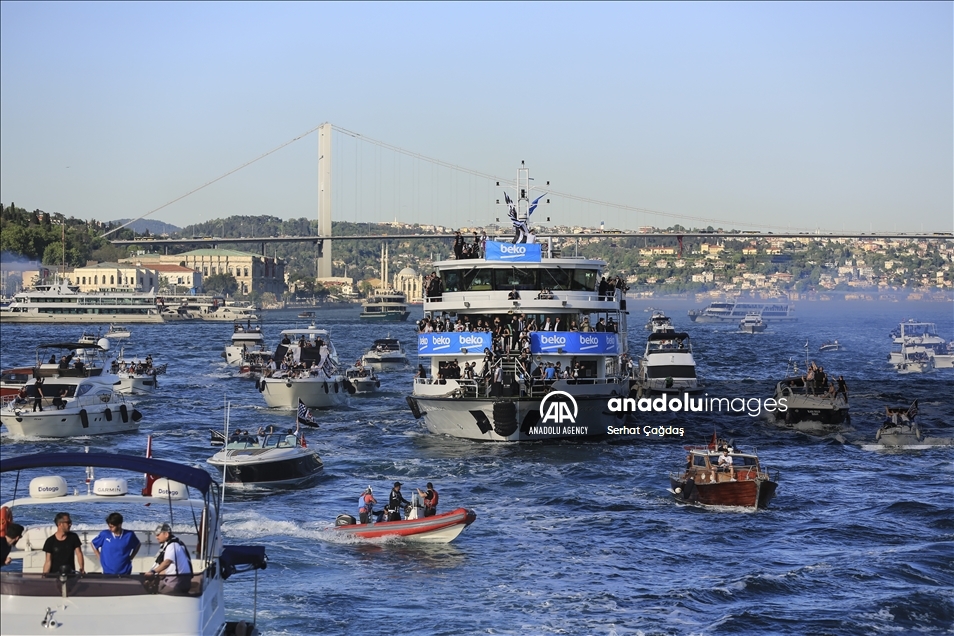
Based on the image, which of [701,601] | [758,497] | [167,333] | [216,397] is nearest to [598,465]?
[758,497]

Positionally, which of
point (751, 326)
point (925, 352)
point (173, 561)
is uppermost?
point (173, 561)

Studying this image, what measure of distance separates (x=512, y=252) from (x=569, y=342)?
4247mm

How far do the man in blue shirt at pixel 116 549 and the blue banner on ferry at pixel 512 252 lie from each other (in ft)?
114

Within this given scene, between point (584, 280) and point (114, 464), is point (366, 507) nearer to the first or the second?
point (114, 464)

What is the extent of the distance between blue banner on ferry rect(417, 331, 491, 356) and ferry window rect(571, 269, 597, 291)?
450 centimetres

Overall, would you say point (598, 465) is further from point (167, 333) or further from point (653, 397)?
point (167, 333)

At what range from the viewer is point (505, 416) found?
45.7 meters

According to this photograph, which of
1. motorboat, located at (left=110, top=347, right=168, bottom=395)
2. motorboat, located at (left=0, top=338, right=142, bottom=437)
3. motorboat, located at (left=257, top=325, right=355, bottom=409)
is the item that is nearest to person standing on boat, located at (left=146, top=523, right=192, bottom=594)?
motorboat, located at (left=0, top=338, right=142, bottom=437)

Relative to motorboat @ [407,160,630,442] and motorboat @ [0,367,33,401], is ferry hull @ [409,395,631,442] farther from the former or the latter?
motorboat @ [0,367,33,401]

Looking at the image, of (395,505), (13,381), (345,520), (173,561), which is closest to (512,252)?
(395,505)

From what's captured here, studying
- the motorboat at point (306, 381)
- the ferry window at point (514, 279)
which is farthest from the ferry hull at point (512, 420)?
the motorboat at point (306, 381)

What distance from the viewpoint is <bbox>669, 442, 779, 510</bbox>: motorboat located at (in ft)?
113

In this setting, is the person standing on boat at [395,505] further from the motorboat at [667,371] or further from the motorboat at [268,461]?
the motorboat at [667,371]

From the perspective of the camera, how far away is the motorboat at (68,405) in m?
46.6
